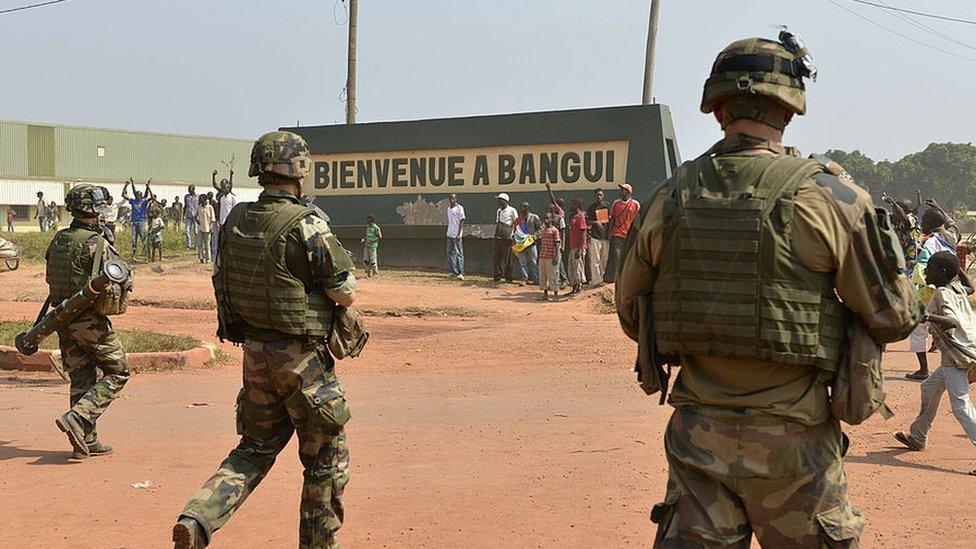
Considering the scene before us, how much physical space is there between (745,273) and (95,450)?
5.58m

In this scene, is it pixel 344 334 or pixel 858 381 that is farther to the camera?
pixel 344 334

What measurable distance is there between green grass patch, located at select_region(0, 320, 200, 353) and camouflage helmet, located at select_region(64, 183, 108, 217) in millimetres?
4274

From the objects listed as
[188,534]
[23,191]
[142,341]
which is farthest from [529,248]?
[23,191]

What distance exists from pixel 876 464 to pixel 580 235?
12.3m

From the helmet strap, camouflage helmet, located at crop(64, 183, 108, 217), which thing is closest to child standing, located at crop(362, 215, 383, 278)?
camouflage helmet, located at crop(64, 183, 108, 217)

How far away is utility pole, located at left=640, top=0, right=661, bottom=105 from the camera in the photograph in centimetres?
2509

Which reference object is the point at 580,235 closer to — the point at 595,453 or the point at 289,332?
the point at 595,453

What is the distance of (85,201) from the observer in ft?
25.8

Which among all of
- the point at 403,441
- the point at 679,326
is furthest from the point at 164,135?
the point at 679,326

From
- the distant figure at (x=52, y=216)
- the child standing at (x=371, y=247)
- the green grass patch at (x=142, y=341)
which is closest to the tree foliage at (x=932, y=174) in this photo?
the distant figure at (x=52, y=216)

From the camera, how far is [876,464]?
741 centimetres

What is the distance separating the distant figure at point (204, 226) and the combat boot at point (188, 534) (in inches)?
776

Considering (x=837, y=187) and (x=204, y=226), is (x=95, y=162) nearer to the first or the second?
(x=204, y=226)

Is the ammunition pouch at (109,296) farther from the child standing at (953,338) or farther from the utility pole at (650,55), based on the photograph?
the utility pole at (650,55)
